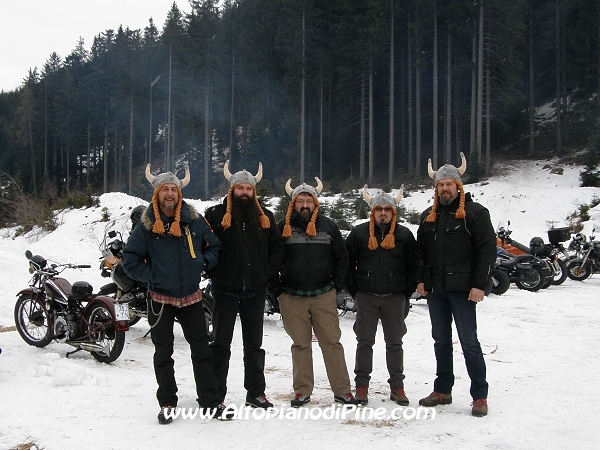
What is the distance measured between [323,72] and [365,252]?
Answer: 1295 inches

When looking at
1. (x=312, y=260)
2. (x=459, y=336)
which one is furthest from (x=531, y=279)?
(x=312, y=260)

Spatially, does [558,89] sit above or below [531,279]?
above

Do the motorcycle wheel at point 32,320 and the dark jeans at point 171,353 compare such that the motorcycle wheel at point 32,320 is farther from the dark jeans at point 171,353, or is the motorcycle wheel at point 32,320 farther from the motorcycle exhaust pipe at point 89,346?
the dark jeans at point 171,353

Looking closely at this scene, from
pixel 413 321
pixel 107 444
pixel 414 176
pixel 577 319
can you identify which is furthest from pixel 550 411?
pixel 414 176

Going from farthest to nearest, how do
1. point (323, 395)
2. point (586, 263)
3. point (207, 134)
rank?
1. point (207, 134)
2. point (586, 263)
3. point (323, 395)

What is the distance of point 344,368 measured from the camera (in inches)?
181

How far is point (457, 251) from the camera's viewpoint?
14.6 ft

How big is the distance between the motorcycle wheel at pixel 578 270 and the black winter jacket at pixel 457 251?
10.5 metres

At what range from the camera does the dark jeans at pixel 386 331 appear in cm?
462

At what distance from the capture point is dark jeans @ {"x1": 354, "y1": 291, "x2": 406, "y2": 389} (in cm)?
462

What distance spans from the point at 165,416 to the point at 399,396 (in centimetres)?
195

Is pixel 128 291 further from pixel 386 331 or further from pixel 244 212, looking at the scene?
pixel 386 331

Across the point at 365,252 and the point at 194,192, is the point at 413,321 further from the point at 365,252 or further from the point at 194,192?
the point at 194,192

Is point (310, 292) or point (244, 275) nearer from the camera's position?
point (244, 275)
